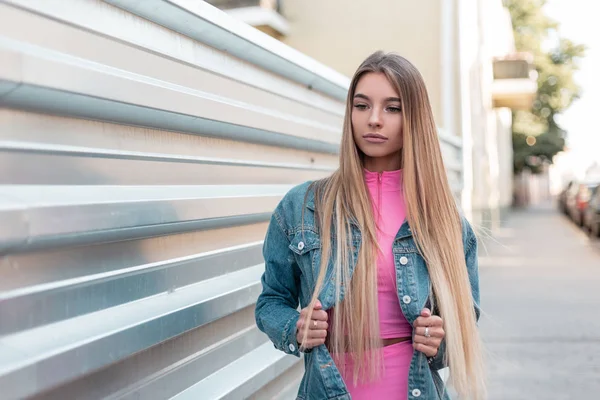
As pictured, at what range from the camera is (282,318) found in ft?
6.12

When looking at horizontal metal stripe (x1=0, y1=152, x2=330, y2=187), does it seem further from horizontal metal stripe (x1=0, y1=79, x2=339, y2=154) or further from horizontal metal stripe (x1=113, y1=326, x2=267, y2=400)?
horizontal metal stripe (x1=113, y1=326, x2=267, y2=400)

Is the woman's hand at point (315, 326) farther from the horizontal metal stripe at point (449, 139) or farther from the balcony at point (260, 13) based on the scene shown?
the balcony at point (260, 13)

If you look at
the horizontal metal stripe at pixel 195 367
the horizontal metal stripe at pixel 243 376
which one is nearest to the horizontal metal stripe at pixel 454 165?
the horizontal metal stripe at pixel 243 376

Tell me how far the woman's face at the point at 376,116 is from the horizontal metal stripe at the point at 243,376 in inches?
35.4

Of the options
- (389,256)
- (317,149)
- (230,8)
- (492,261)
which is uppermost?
(230,8)

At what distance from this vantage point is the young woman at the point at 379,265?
179 centimetres

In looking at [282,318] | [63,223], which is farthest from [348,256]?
[63,223]

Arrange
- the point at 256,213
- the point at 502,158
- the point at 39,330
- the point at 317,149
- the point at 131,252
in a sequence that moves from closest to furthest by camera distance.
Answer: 1. the point at 39,330
2. the point at 131,252
3. the point at 256,213
4. the point at 317,149
5. the point at 502,158

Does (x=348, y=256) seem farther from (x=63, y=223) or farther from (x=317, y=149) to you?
(x=317, y=149)

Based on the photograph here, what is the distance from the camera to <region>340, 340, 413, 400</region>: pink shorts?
179cm

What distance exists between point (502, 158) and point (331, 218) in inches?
987

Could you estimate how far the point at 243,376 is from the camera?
8.28 feet

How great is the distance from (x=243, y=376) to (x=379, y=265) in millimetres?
910

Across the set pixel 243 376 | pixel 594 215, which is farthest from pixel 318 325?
pixel 594 215
